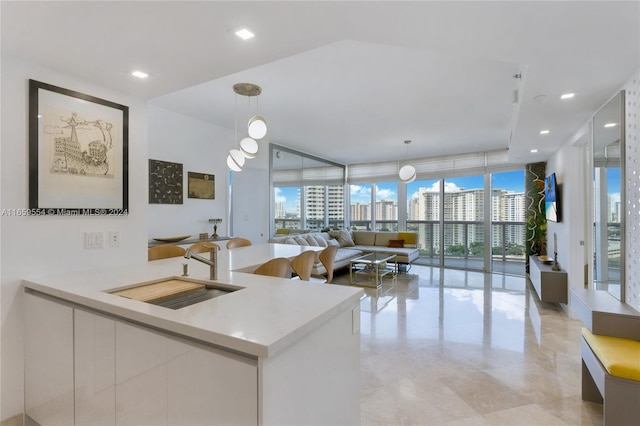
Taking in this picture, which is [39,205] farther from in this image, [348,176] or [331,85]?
[348,176]

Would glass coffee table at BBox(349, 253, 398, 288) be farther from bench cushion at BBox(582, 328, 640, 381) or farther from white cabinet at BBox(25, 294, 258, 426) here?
white cabinet at BBox(25, 294, 258, 426)

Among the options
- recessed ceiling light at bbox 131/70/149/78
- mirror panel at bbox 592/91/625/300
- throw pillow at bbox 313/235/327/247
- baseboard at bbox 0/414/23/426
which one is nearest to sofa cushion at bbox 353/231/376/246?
throw pillow at bbox 313/235/327/247

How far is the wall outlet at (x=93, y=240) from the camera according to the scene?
2168 mm

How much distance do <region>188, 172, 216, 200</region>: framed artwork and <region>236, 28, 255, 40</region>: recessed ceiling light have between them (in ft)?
10.8

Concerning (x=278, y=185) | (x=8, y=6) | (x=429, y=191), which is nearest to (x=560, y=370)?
(x=8, y=6)

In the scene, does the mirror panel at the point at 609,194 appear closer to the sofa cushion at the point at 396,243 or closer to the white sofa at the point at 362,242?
the white sofa at the point at 362,242

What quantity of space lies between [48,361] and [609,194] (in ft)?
14.0

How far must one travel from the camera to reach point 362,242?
805 centimetres

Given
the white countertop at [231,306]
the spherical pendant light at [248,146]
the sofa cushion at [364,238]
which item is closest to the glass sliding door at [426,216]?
the sofa cushion at [364,238]

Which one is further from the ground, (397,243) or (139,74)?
(139,74)

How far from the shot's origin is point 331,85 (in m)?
3.38

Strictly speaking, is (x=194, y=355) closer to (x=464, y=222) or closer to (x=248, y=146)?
(x=248, y=146)

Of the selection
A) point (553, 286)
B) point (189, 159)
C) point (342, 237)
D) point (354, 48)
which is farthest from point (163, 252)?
point (342, 237)

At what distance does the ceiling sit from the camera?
4.71 feet
